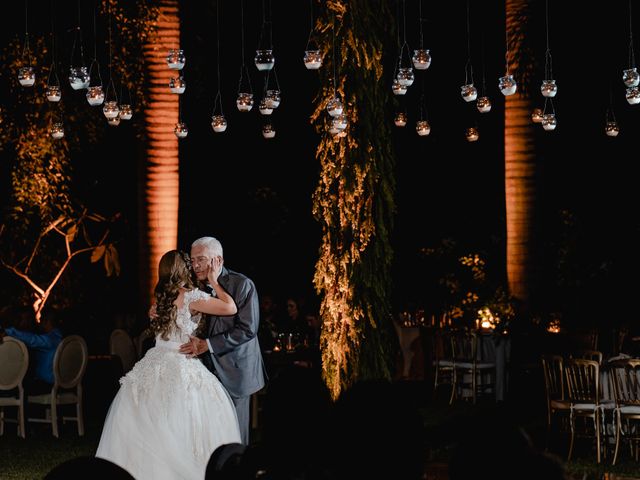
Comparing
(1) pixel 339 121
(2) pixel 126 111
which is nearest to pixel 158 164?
(2) pixel 126 111

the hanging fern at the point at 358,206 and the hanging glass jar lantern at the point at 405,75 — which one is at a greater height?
the hanging glass jar lantern at the point at 405,75

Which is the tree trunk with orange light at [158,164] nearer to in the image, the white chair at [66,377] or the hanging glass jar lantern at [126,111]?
the white chair at [66,377]

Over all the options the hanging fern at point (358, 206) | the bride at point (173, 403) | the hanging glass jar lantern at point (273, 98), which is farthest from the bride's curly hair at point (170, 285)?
the hanging glass jar lantern at point (273, 98)

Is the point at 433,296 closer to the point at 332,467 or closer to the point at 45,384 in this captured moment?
the point at 45,384

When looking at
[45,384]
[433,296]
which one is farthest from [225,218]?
[45,384]

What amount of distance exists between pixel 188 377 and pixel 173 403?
201 millimetres

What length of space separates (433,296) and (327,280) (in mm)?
13785

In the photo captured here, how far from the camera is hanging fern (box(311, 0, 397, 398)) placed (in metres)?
7.54

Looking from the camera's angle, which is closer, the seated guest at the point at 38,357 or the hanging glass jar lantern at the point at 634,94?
the hanging glass jar lantern at the point at 634,94

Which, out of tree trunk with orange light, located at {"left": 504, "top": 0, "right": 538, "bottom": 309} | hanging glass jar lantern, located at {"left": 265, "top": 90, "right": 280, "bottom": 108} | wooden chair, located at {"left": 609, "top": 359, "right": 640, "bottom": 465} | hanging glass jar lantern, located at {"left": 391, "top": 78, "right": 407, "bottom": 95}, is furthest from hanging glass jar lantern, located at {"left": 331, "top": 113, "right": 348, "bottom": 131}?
tree trunk with orange light, located at {"left": 504, "top": 0, "right": 538, "bottom": 309}

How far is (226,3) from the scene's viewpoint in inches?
758

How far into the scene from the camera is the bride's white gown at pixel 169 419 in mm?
7328

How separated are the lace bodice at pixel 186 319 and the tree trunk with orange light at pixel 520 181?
776cm

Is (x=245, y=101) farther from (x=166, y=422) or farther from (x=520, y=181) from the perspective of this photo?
(x=520, y=181)
